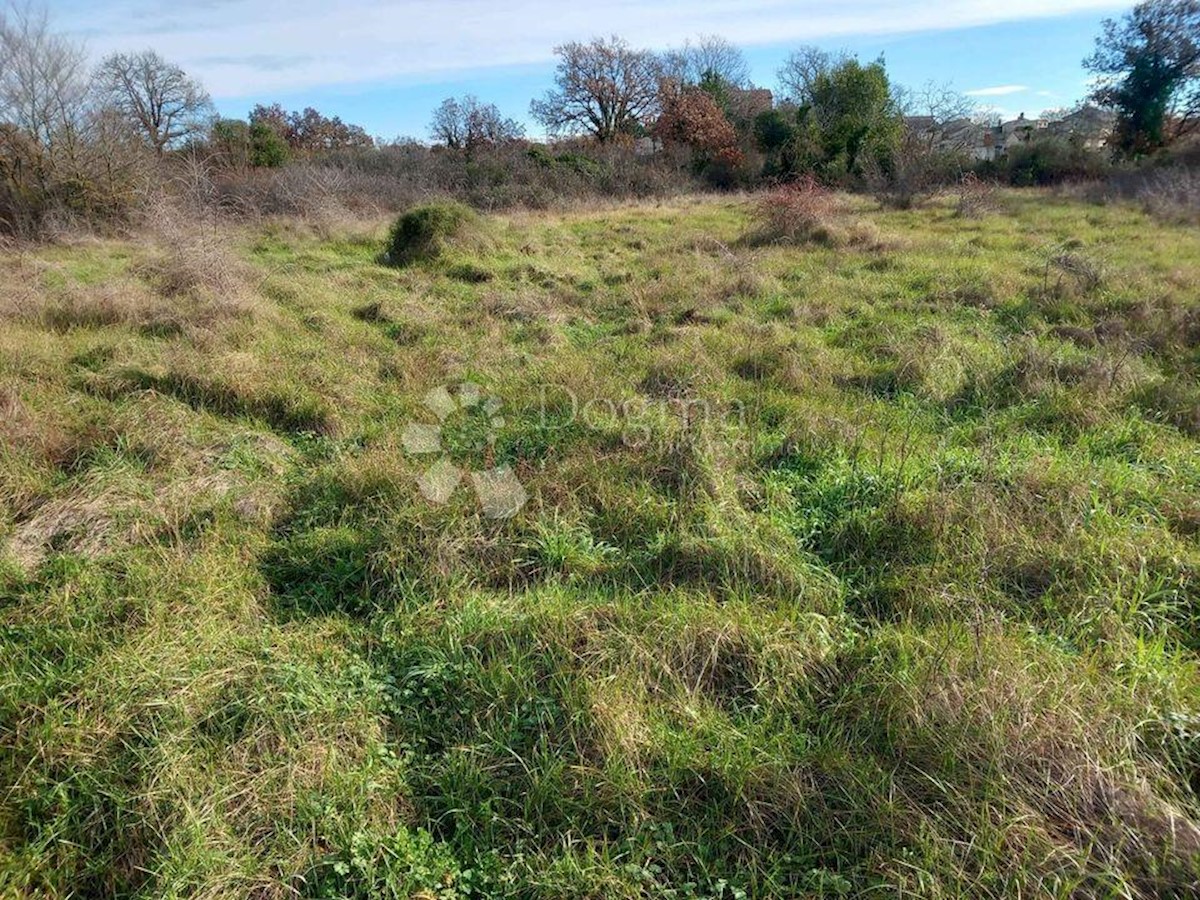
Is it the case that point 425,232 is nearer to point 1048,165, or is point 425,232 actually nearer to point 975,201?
point 975,201

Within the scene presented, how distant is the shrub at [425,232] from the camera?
10594mm

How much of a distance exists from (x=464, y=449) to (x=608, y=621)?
6.33 ft

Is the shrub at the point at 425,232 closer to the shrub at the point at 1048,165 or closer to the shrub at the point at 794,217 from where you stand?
the shrub at the point at 794,217

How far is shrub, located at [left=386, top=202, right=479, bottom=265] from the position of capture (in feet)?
34.8

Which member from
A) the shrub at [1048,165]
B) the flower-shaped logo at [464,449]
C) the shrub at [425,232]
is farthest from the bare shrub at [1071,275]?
the shrub at [1048,165]

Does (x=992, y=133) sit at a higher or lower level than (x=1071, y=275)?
higher

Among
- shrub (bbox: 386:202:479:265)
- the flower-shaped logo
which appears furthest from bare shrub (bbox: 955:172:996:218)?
the flower-shaped logo

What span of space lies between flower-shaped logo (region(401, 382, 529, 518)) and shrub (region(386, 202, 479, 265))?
6062 millimetres

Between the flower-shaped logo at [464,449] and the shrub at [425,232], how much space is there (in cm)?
Result: 606

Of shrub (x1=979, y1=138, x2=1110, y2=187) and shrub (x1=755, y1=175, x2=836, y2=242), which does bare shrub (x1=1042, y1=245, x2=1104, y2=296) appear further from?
shrub (x1=979, y1=138, x2=1110, y2=187)

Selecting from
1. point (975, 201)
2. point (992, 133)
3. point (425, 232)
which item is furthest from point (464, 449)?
point (992, 133)

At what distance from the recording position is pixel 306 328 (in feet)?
22.9

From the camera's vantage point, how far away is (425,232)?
34.9ft

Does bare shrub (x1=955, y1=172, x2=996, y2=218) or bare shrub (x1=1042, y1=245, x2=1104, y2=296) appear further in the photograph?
bare shrub (x1=955, y1=172, x2=996, y2=218)
